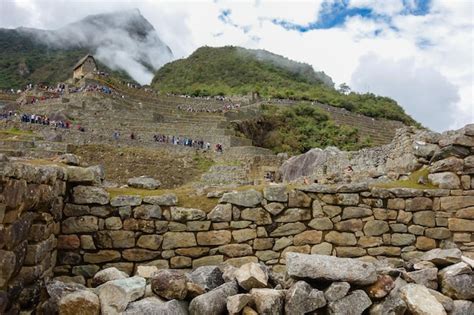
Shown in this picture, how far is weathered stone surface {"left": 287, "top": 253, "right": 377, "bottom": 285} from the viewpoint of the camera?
4504mm

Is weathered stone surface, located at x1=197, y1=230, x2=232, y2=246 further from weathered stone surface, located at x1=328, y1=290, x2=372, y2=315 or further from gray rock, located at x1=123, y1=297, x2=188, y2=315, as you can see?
weathered stone surface, located at x1=328, y1=290, x2=372, y2=315

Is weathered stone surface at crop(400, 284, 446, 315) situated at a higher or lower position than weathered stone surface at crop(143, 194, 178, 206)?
lower

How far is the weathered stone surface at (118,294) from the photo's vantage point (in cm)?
425

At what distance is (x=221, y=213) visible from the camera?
6.18m

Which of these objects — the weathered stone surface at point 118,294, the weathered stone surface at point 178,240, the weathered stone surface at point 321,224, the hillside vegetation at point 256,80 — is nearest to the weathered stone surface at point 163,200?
the weathered stone surface at point 178,240

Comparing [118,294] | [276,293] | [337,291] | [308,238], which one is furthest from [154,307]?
[308,238]

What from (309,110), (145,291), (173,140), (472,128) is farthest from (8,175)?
(309,110)

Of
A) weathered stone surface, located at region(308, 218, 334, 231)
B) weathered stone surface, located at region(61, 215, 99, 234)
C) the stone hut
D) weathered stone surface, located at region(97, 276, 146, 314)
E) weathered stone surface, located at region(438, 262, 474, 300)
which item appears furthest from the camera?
the stone hut

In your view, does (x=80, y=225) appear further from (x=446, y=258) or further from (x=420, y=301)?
(x=446, y=258)

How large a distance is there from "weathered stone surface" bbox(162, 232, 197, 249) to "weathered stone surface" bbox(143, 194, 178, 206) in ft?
1.35

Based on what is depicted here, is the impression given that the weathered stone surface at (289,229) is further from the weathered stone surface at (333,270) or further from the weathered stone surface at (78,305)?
the weathered stone surface at (78,305)

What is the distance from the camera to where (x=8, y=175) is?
150 inches

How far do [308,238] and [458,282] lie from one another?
2.12m

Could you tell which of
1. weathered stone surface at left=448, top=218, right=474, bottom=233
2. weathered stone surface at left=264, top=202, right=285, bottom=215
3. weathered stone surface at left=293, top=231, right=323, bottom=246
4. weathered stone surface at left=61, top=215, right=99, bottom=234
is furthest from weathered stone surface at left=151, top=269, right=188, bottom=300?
weathered stone surface at left=448, top=218, right=474, bottom=233
